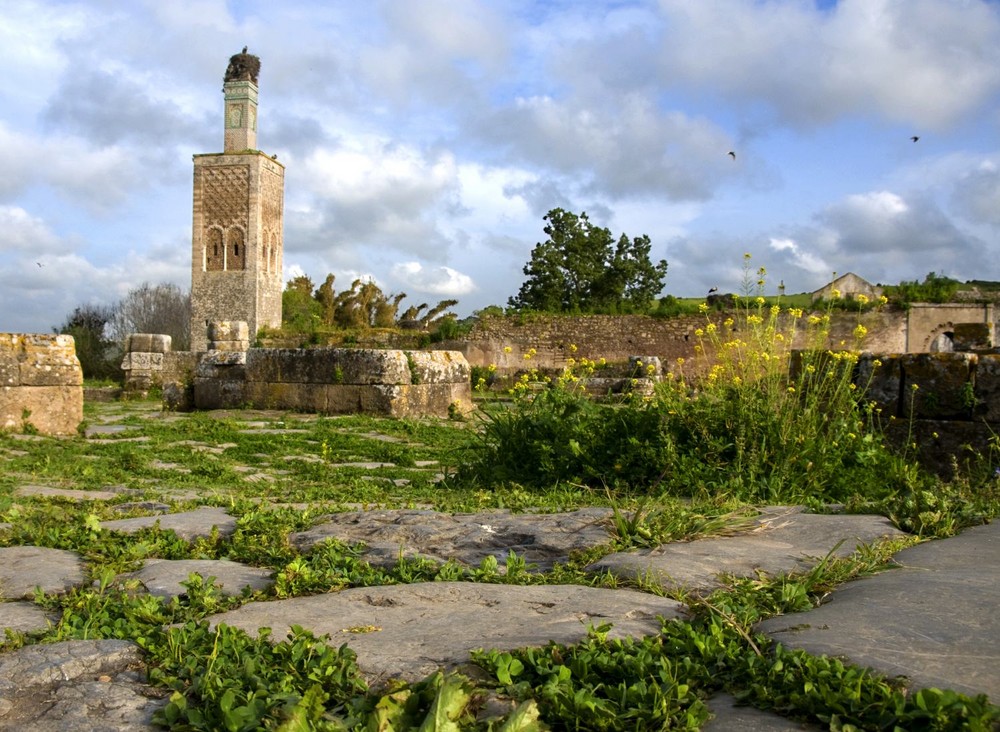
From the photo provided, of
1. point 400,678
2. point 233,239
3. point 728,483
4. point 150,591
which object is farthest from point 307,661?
point 233,239

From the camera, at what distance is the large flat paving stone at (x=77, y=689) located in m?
1.38

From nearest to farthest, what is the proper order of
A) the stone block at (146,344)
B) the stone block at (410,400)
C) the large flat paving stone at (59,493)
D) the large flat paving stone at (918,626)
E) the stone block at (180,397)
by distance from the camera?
the large flat paving stone at (918,626) → the large flat paving stone at (59,493) → the stone block at (410,400) → the stone block at (180,397) → the stone block at (146,344)

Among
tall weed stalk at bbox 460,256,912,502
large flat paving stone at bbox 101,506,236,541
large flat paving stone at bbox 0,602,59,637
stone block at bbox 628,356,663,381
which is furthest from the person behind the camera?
stone block at bbox 628,356,663,381

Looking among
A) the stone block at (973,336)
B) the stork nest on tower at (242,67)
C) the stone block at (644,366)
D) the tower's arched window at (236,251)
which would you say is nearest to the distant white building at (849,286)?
the stone block at (644,366)

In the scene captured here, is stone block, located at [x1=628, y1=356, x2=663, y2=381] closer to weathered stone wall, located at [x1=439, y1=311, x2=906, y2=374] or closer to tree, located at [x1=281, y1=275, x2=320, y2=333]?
weathered stone wall, located at [x1=439, y1=311, x2=906, y2=374]

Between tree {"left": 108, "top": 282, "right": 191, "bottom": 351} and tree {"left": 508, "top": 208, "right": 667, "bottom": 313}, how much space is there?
58.7ft

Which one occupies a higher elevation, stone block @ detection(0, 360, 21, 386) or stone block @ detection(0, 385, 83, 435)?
stone block @ detection(0, 360, 21, 386)

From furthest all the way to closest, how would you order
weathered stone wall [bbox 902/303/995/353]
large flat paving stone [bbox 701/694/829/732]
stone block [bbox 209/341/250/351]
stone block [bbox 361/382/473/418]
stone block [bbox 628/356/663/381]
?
weathered stone wall [bbox 902/303/995/353], stone block [bbox 209/341/250/351], stone block [bbox 361/382/473/418], stone block [bbox 628/356/663/381], large flat paving stone [bbox 701/694/829/732]

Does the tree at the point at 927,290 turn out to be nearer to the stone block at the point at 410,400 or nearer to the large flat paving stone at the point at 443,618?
the stone block at the point at 410,400

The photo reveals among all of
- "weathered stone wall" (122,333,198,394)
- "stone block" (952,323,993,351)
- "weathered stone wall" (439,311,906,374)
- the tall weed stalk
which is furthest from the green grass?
"weathered stone wall" (439,311,906,374)

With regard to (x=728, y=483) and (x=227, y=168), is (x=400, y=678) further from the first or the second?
(x=227, y=168)

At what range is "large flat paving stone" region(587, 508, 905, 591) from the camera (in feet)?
7.15

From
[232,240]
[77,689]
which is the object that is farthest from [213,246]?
[77,689]

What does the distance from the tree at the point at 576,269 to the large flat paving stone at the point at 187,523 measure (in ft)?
99.0
